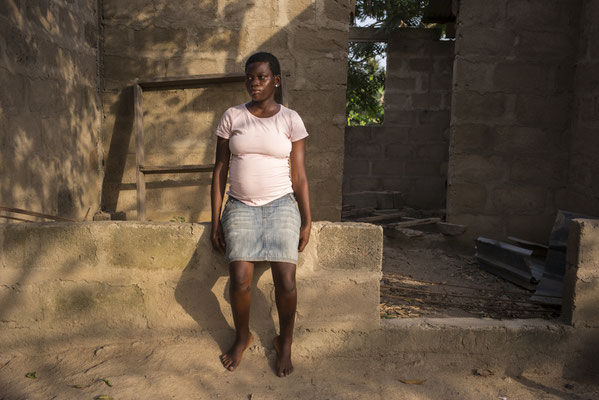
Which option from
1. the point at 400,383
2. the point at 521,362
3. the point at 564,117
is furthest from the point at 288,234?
the point at 564,117

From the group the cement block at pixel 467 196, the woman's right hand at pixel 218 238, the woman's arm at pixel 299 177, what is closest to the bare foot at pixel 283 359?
the woman's right hand at pixel 218 238

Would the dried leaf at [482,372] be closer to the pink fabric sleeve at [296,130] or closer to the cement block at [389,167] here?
the pink fabric sleeve at [296,130]

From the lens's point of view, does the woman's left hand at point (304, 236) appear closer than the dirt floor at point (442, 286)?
Yes

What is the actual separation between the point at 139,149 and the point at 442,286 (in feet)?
9.55

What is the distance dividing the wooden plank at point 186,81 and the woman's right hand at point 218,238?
2.38m

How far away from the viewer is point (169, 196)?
16.0ft

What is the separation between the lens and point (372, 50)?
998cm

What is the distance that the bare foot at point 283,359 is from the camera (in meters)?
2.49

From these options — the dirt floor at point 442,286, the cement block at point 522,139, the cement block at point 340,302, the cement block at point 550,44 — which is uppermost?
the cement block at point 550,44

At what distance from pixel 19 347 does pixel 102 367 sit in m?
0.47

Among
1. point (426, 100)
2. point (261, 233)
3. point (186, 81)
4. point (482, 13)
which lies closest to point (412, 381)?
point (261, 233)

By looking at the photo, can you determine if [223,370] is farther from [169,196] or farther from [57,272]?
[169,196]

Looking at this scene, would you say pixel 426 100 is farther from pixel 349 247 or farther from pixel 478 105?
pixel 349 247

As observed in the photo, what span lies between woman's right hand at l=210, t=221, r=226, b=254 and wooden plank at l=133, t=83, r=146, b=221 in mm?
2266
